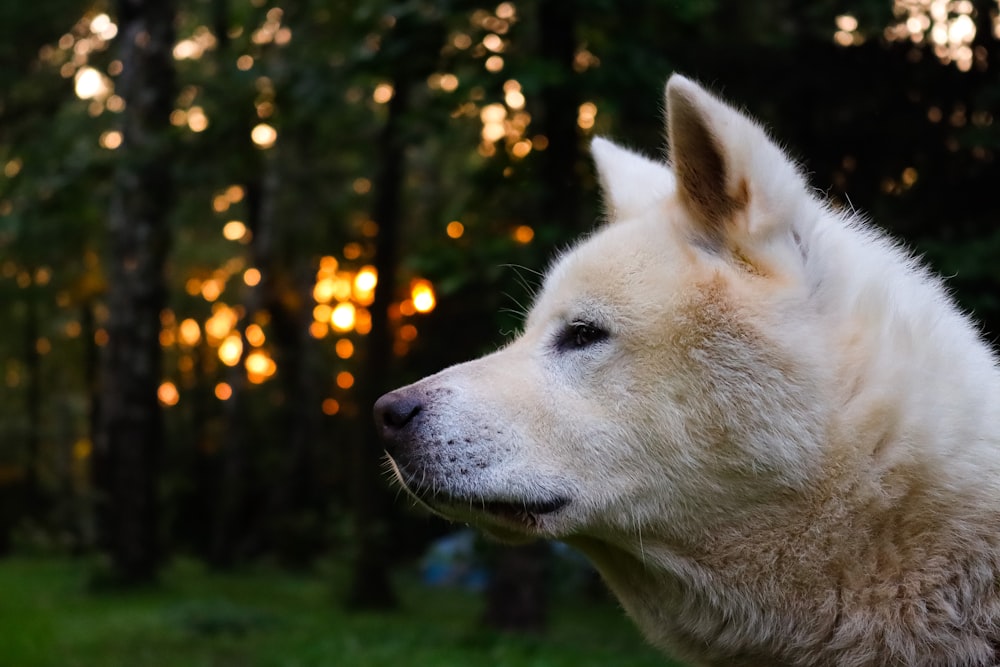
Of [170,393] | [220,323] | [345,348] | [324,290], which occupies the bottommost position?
[170,393]

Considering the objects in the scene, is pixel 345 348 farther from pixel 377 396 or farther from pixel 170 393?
pixel 377 396

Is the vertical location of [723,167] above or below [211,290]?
above

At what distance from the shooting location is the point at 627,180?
357 cm

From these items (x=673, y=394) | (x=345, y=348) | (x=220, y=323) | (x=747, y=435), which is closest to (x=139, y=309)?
(x=673, y=394)

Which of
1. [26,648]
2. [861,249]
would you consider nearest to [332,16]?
[26,648]

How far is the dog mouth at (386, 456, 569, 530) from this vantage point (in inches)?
110

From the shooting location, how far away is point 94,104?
55.4 feet

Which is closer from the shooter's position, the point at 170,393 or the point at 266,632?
the point at 266,632

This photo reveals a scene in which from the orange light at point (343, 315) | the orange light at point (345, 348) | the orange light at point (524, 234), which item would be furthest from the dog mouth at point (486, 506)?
the orange light at point (345, 348)

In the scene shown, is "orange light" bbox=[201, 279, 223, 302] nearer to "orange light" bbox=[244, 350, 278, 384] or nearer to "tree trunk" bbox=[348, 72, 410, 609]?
"orange light" bbox=[244, 350, 278, 384]

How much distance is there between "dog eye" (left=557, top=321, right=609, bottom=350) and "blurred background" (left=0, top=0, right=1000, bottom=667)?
4.27 ft

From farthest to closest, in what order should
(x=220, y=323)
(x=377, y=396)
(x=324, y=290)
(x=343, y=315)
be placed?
(x=220, y=323) → (x=324, y=290) → (x=343, y=315) → (x=377, y=396)

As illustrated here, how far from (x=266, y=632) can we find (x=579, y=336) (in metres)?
7.47

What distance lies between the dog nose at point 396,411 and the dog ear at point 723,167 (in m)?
0.88
